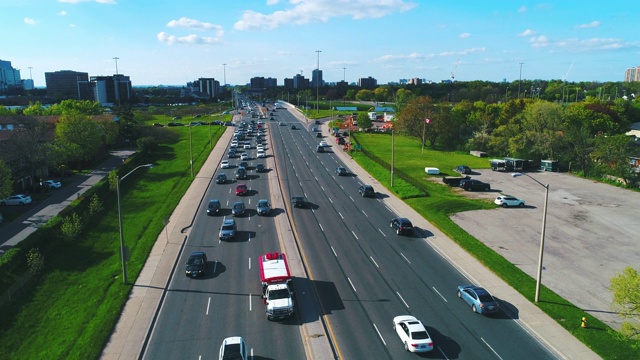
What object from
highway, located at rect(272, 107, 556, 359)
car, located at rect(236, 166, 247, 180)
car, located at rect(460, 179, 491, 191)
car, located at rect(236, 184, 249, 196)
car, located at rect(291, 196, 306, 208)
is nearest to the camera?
highway, located at rect(272, 107, 556, 359)

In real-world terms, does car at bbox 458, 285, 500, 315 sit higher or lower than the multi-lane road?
higher

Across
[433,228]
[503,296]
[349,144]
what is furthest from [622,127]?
[503,296]

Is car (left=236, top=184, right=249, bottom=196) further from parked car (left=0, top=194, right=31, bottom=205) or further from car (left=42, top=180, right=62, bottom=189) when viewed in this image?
car (left=42, top=180, right=62, bottom=189)

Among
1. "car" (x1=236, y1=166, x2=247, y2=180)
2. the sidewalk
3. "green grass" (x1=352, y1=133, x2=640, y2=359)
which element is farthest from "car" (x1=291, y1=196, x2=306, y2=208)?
"car" (x1=236, y1=166, x2=247, y2=180)

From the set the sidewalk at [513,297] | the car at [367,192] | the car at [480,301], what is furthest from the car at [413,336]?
the car at [367,192]

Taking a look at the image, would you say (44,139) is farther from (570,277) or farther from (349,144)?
(570,277)

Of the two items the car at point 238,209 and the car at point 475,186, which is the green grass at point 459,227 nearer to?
the car at point 475,186
